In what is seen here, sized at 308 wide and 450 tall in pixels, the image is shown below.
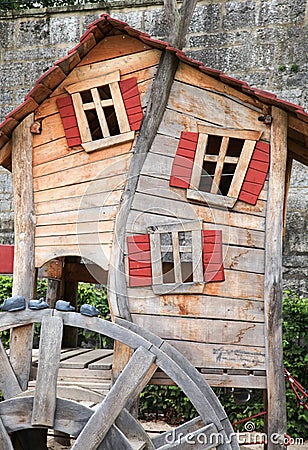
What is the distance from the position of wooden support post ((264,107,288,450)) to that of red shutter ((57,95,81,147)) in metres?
1.42

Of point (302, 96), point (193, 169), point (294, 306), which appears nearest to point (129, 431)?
point (193, 169)

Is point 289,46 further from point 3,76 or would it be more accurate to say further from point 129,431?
point 129,431

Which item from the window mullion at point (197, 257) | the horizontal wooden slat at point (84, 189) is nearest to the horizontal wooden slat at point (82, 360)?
the window mullion at point (197, 257)

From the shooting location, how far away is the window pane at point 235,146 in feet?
14.1

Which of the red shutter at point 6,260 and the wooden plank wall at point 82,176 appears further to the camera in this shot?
the red shutter at point 6,260

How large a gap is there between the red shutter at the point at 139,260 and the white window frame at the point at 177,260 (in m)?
→ 0.03

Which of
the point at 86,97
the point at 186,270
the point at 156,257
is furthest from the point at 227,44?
the point at 156,257

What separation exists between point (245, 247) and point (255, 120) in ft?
3.04

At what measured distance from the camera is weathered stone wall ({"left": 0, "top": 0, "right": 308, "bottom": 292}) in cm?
709

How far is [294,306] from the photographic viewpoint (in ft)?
20.3

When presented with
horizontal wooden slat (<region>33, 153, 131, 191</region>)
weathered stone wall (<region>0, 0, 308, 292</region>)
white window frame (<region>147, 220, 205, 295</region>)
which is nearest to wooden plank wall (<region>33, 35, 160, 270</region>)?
horizontal wooden slat (<region>33, 153, 131, 191</region>)

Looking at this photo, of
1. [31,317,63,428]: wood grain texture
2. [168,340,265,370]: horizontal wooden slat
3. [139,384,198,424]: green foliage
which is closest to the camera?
[31,317,63,428]: wood grain texture

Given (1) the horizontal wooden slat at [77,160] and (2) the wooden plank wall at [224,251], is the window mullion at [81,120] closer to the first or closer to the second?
(1) the horizontal wooden slat at [77,160]

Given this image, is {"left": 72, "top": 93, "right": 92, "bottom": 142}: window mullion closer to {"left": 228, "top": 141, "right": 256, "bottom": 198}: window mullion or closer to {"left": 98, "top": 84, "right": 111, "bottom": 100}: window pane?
{"left": 98, "top": 84, "right": 111, "bottom": 100}: window pane
